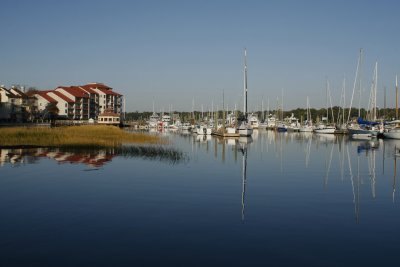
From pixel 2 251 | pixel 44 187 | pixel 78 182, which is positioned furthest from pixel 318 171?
pixel 2 251

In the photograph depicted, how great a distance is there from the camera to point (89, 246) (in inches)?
528

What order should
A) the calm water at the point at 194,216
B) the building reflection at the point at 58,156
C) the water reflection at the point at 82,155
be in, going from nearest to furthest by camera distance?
the calm water at the point at 194,216
the building reflection at the point at 58,156
the water reflection at the point at 82,155

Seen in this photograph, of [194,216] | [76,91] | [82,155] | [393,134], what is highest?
[76,91]

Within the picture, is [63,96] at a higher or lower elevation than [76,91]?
lower

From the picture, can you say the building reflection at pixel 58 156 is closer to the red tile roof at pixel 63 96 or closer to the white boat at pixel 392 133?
the white boat at pixel 392 133

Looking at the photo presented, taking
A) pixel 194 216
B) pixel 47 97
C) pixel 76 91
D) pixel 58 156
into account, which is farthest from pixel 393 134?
pixel 76 91

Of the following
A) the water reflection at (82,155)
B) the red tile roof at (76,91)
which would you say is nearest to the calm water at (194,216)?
the water reflection at (82,155)

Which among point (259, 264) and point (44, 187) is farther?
point (44, 187)

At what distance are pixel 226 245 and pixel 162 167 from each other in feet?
71.6

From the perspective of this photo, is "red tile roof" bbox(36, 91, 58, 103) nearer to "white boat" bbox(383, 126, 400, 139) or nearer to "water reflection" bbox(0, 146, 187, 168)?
"white boat" bbox(383, 126, 400, 139)

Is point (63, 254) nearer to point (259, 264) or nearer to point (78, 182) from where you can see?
point (259, 264)

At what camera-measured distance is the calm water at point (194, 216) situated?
12812 millimetres

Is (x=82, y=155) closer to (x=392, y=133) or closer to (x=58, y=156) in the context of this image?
(x=58, y=156)

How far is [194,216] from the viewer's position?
18.0 meters
